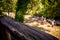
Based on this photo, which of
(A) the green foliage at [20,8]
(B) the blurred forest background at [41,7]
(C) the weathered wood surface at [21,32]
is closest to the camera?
(C) the weathered wood surface at [21,32]

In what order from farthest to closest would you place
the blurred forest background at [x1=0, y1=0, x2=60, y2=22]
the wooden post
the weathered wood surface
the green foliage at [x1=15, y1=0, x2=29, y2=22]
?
the blurred forest background at [x1=0, y1=0, x2=60, y2=22] < the green foliage at [x1=15, y1=0, x2=29, y2=22] < the wooden post < the weathered wood surface

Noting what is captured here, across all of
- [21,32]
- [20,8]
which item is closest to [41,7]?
[20,8]

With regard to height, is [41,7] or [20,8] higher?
[20,8]

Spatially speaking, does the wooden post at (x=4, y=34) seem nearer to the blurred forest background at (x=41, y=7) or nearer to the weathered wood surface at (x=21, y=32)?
the weathered wood surface at (x=21, y=32)

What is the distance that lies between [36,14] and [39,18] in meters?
1.39

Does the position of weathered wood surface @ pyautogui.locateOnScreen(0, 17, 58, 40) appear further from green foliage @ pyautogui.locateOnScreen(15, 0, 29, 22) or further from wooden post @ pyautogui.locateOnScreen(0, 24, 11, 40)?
green foliage @ pyautogui.locateOnScreen(15, 0, 29, 22)

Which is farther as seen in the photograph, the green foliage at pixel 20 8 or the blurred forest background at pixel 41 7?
the blurred forest background at pixel 41 7

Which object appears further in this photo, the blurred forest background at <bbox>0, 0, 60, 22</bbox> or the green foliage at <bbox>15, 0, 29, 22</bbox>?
the blurred forest background at <bbox>0, 0, 60, 22</bbox>

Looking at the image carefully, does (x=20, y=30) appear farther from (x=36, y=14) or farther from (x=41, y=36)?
(x=36, y=14)

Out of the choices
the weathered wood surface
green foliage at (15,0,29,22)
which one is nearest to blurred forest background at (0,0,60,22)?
green foliage at (15,0,29,22)

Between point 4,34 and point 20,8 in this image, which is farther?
point 20,8

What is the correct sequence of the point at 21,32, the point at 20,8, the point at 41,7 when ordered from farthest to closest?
1. the point at 41,7
2. the point at 20,8
3. the point at 21,32

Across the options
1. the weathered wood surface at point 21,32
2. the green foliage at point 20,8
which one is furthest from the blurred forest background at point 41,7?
the weathered wood surface at point 21,32

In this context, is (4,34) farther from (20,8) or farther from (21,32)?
(20,8)
